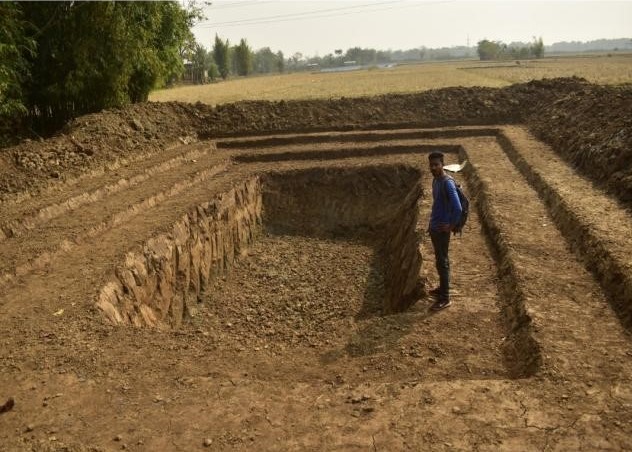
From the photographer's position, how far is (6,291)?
7.47 meters

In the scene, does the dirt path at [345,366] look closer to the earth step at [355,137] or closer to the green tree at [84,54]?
the green tree at [84,54]

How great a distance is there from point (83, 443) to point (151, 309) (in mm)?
4514

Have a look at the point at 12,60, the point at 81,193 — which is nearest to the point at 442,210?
the point at 81,193

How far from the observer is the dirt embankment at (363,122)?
38.5 feet

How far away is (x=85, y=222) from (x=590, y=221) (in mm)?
9879

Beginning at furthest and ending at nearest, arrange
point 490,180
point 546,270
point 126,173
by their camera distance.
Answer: point 126,173 < point 490,180 < point 546,270

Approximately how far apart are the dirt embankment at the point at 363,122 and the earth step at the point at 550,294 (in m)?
2.10

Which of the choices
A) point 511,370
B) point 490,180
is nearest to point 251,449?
point 511,370

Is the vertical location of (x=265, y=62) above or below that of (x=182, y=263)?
above

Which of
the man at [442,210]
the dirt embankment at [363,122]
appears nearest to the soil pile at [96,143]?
the dirt embankment at [363,122]

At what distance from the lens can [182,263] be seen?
404 inches

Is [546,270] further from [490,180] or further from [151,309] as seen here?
[151,309]

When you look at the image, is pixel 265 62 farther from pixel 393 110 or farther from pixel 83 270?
pixel 83 270

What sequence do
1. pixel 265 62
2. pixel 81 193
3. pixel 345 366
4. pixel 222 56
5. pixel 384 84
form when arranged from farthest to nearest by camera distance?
pixel 265 62
pixel 222 56
pixel 384 84
pixel 81 193
pixel 345 366
